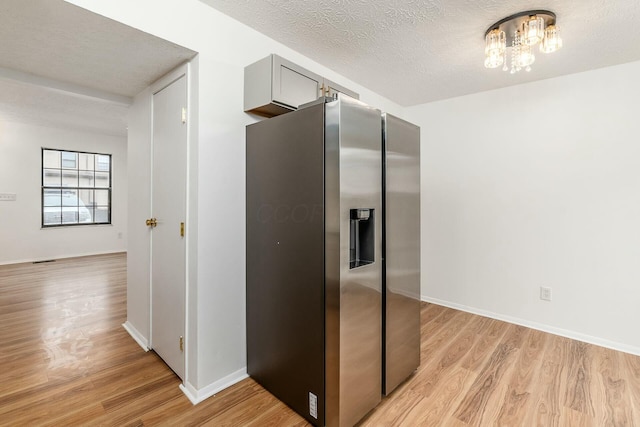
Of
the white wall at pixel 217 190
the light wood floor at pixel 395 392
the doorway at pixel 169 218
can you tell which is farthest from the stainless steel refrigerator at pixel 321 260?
the doorway at pixel 169 218

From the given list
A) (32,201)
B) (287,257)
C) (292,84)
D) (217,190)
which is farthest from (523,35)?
(32,201)

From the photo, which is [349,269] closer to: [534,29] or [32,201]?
[534,29]

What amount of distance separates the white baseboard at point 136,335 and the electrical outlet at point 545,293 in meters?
3.77

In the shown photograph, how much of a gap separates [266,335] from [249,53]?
199 centimetres

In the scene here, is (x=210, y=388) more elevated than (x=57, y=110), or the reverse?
(x=57, y=110)

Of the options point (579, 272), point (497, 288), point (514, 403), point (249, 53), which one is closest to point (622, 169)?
point (579, 272)

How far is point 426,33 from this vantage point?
219cm

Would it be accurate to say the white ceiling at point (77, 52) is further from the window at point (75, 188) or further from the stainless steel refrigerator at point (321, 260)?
the window at point (75, 188)

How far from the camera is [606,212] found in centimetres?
268

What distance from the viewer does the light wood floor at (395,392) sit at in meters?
1.76

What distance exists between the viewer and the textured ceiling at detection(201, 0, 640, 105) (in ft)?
6.16

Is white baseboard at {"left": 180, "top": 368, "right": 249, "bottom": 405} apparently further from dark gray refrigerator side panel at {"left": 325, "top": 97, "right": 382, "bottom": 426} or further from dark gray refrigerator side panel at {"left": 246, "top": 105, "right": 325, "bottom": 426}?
dark gray refrigerator side panel at {"left": 325, "top": 97, "right": 382, "bottom": 426}

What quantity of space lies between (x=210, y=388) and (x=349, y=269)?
49.7 inches

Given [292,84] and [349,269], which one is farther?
[292,84]
